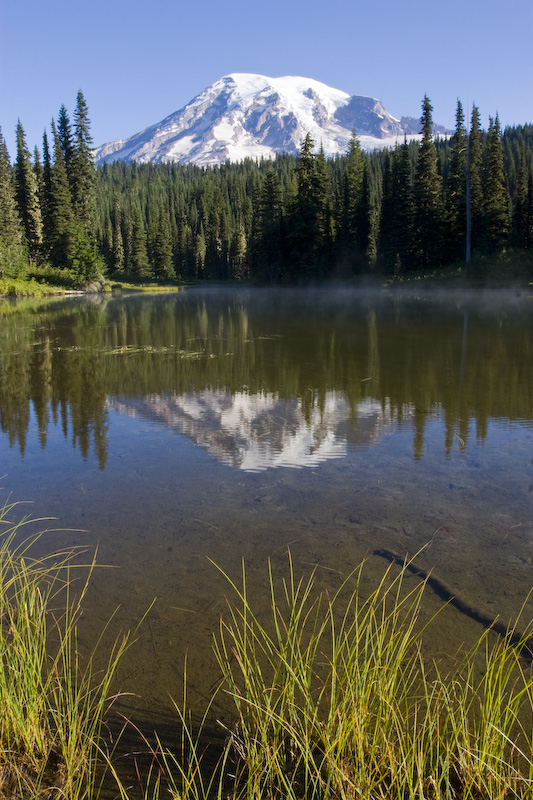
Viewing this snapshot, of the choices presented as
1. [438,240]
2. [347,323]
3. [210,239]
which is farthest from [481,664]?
[210,239]

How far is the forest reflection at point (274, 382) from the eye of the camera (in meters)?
7.81

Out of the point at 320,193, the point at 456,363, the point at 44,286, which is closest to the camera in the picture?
the point at 456,363

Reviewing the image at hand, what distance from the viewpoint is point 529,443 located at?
22.9 ft

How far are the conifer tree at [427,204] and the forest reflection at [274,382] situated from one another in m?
29.3

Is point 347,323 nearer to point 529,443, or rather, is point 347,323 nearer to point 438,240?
point 529,443

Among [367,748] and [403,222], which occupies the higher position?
[403,222]

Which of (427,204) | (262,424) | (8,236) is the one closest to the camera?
(262,424)

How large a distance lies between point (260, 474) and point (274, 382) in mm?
5198

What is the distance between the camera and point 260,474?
6230mm

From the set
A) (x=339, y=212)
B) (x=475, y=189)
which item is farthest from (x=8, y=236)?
(x=475, y=189)

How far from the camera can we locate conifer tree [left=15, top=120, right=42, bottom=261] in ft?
212

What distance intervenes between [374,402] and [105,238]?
101 m

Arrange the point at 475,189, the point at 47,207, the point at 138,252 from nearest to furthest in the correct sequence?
the point at 475,189 → the point at 47,207 → the point at 138,252

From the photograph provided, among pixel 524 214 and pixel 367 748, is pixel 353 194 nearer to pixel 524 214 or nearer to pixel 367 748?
pixel 524 214
